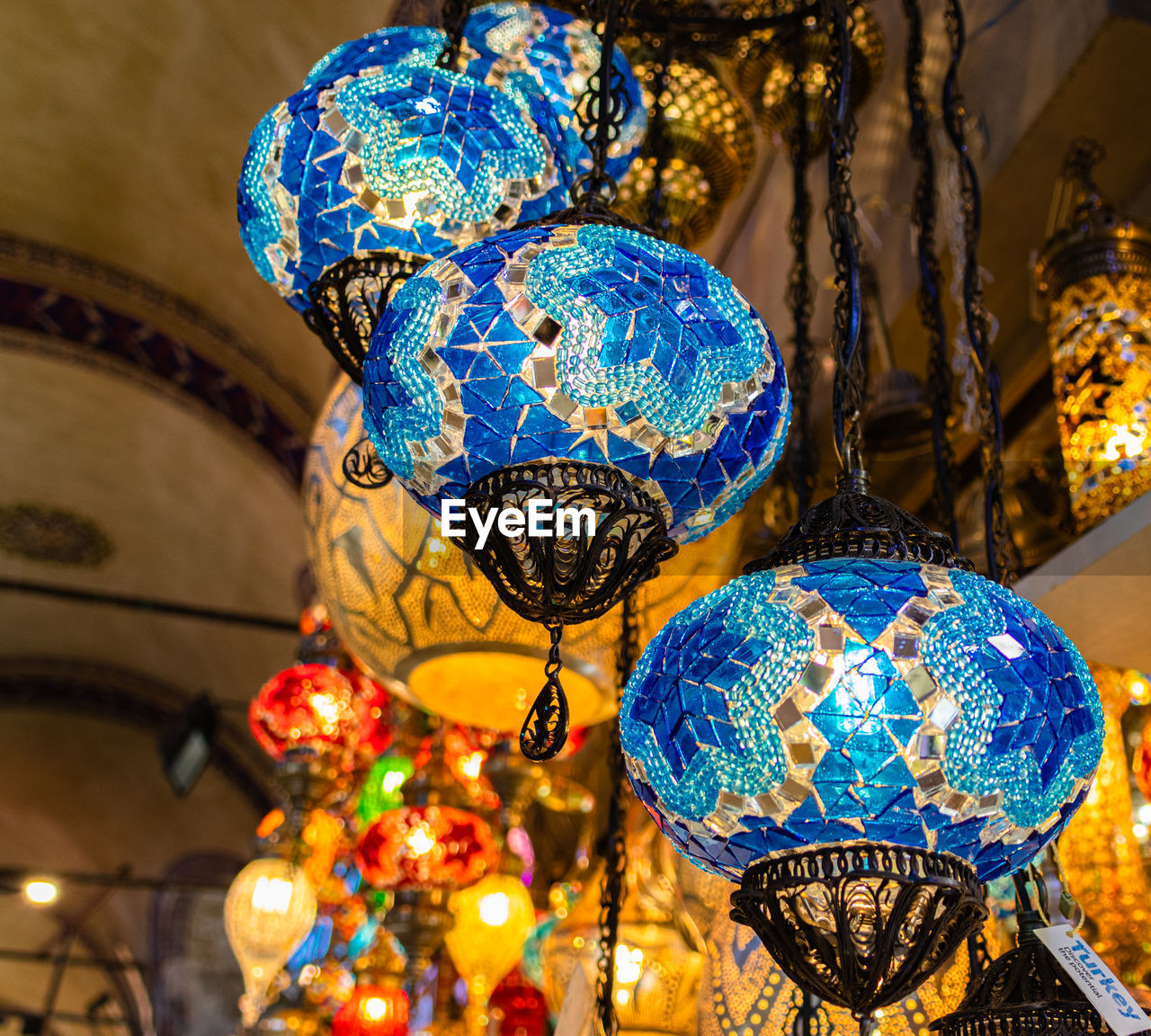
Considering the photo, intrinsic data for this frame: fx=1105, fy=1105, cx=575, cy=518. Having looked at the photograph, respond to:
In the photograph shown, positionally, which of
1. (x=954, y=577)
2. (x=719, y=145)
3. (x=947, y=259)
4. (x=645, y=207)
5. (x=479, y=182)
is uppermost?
(x=947, y=259)

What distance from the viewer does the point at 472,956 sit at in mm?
2018

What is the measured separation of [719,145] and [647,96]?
12 centimetres

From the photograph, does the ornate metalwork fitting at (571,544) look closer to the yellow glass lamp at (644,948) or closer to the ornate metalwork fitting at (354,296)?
the ornate metalwork fitting at (354,296)

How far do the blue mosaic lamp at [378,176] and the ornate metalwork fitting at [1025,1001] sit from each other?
60 cm

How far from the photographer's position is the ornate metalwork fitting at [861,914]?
54cm

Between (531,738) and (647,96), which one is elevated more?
(647,96)

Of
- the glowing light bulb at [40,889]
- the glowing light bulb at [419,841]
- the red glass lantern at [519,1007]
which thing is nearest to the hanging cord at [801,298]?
the glowing light bulb at [419,841]

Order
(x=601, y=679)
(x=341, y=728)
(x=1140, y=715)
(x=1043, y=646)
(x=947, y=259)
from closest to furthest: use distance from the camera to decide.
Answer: (x=1043, y=646), (x=601, y=679), (x=1140, y=715), (x=947, y=259), (x=341, y=728)

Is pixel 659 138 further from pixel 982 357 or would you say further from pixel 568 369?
pixel 568 369

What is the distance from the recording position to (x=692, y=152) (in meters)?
1.35

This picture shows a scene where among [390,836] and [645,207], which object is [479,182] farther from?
[390,836]

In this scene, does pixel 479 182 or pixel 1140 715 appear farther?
pixel 1140 715

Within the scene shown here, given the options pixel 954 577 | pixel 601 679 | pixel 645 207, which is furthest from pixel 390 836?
pixel 954 577

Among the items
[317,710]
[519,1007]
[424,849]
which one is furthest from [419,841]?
[519,1007]
